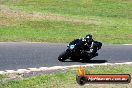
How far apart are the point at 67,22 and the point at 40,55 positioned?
13.9m

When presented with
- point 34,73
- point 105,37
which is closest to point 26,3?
point 105,37

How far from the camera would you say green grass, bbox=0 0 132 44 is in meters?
25.7

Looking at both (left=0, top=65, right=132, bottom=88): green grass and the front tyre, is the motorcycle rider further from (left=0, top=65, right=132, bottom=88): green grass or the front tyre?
(left=0, top=65, right=132, bottom=88): green grass

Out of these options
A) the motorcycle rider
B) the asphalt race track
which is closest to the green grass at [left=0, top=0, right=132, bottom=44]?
the asphalt race track

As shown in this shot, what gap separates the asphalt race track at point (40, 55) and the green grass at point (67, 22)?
7.76ft

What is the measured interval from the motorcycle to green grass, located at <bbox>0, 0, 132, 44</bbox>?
6.20m

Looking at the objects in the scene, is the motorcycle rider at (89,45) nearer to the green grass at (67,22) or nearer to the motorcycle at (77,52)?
the motorcycle at (77,52)

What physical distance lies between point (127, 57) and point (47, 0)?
27.5 meters

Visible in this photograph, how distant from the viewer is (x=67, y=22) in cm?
3197

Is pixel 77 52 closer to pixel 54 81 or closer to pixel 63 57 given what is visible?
pixel 63 57

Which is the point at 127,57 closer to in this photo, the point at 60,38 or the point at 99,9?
the point at 60,38

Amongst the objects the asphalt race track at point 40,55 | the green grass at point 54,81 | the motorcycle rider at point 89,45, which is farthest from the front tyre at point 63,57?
the green grass at point 54,81

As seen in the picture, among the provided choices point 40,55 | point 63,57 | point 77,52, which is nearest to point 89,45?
point 77,52

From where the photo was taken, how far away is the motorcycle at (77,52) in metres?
16.9
